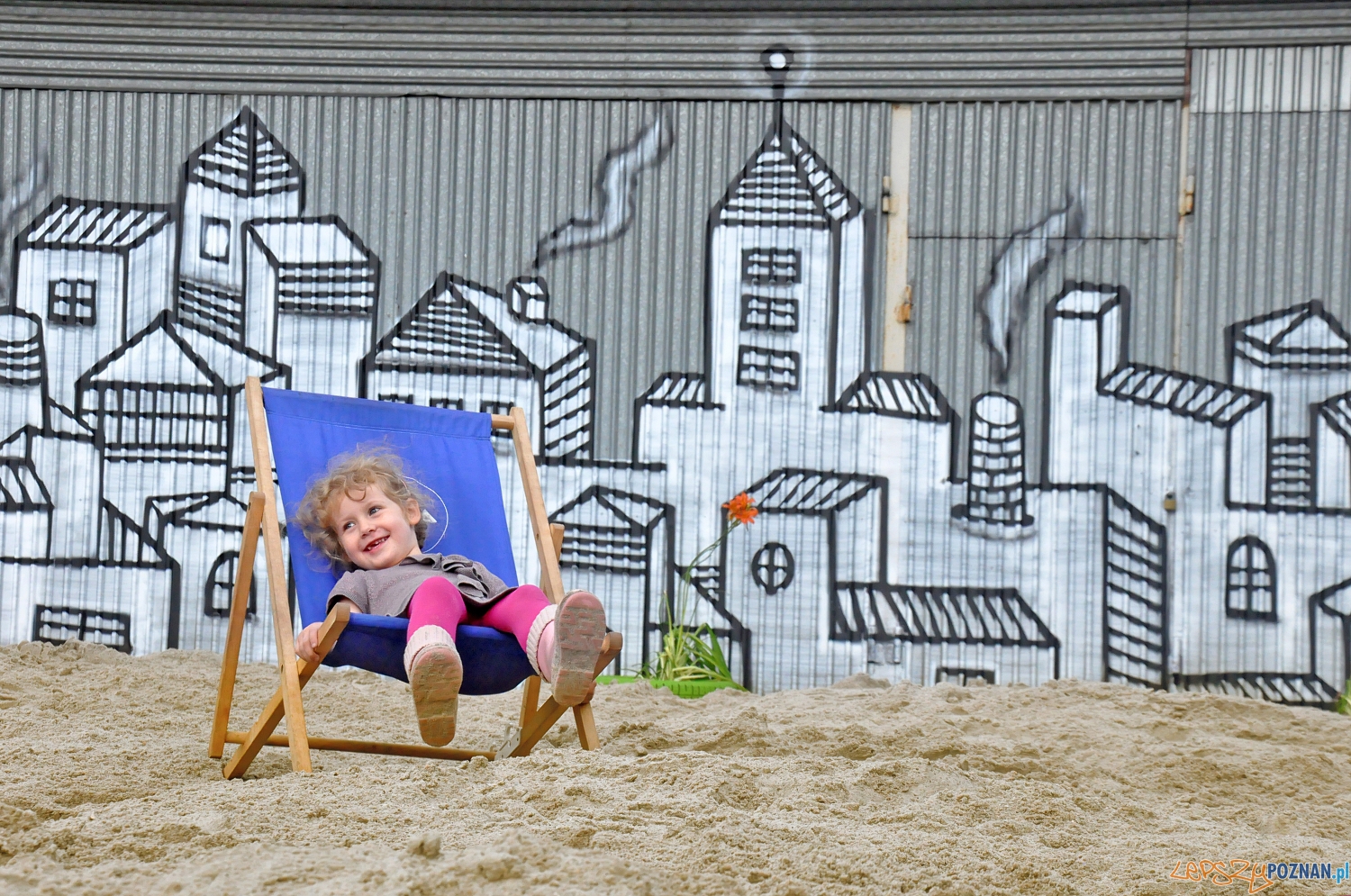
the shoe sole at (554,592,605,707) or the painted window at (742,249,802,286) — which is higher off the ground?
the painted window at (742,249,802,286)

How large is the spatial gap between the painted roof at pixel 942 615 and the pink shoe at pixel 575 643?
227cm

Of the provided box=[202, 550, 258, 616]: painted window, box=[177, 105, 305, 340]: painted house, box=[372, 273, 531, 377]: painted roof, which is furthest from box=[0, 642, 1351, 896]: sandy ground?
box=[177, 105, 305, 340]: painted house

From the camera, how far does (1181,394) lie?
4363mm

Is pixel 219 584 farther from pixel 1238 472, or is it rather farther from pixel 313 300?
pixel 1238 472

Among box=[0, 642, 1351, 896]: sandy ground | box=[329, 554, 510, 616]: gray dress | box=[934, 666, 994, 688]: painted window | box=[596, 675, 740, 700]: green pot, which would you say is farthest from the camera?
box=[934, 666, 994, 688]: painted window

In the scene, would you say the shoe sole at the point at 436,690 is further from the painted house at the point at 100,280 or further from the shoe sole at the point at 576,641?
the painted house at the point at 100,280

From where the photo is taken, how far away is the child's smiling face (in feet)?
9.39

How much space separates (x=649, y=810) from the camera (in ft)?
6.38

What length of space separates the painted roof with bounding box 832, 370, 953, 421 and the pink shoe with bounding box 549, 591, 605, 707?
2.38 meters

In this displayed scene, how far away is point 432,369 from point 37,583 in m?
2.10

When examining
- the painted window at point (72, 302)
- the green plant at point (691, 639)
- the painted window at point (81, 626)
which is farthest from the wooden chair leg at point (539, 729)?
the painted window at point (72, 302)

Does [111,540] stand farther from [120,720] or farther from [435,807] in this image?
[435,807]

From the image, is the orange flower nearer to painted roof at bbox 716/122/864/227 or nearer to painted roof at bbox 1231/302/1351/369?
painted roof at bbox 716/122/864/227

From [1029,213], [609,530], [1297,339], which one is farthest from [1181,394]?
[609,530]
